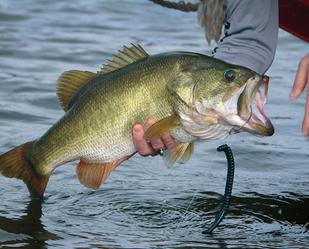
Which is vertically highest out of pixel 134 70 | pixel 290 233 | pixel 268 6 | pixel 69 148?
pixel 268 6

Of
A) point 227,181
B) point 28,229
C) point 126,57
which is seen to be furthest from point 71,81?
point 227,181

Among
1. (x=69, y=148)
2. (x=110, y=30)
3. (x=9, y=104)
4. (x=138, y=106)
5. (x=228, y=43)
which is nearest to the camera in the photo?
(x=138, y=106)

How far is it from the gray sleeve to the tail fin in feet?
3.89

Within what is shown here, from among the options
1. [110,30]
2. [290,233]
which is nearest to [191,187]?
[290,233]

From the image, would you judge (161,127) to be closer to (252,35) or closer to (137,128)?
(137,128)

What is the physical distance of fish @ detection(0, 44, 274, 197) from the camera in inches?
201

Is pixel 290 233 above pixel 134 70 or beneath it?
beneath

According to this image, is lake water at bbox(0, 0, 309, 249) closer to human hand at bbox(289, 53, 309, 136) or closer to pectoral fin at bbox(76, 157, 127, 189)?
pectoral fin at bbox(76, 157, 127, 189)

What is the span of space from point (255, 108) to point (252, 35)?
3.14 feet

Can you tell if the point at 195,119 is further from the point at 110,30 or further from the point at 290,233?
the point at 110,30

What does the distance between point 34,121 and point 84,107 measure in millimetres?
2907

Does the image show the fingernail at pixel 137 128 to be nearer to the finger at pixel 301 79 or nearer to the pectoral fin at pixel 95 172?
the pectoral fin at pixel 95 172

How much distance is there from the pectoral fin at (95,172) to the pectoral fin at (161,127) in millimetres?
443

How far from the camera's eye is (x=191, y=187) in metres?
6.62
